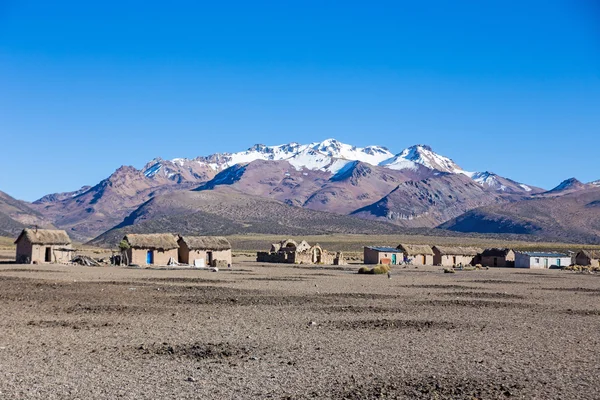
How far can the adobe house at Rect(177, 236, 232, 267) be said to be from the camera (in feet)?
222

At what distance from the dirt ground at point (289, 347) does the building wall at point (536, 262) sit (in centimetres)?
6104

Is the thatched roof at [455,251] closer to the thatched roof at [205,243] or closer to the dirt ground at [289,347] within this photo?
the thatched roof at [205,243]

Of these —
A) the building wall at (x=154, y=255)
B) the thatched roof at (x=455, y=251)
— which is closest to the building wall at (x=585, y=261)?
the thatched roof at (x=455, y=251)

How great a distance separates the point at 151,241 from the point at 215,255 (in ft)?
21.9

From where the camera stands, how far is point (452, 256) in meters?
93.0

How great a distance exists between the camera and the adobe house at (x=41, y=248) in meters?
60.3

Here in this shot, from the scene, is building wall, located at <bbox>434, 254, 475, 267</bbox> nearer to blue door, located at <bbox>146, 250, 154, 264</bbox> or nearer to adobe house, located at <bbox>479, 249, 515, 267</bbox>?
adobe house, located at <bbox>479, 249, 515, 267</bbox>

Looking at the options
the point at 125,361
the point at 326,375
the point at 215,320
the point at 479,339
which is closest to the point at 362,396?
the point at 326,375

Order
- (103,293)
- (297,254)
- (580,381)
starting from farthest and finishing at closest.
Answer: (297,254) < (103,293) < (580,381)

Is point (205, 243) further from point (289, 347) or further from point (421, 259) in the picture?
point (289, 347)

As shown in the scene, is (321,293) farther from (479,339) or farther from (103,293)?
(479,339)

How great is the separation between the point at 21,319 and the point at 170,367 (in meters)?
8.45

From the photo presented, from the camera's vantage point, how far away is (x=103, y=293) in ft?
97.1

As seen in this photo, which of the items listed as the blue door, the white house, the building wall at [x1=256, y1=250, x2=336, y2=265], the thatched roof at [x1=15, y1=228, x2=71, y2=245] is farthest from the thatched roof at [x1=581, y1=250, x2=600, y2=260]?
the thatched roof at [x1=15, y1=228, x2=71, y2=245]
